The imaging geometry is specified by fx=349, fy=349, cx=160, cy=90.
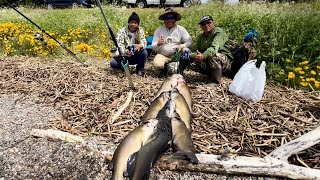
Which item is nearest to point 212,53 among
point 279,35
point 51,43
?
point 279,35

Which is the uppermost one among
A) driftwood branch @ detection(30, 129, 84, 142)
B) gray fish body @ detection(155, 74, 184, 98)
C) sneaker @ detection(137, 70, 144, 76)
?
gray fish body @ detection(155, 74, 184, 98)

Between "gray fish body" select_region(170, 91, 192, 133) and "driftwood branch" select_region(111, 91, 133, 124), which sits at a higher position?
"gray fish body" select_region(170, 91, 192, 133)

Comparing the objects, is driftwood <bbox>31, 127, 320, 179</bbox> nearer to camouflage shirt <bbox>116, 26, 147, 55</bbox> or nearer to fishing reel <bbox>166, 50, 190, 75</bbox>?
fishing reel <bbox>166, 50, 190, 75</bbox>

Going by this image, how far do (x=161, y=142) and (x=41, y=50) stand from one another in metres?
5.61

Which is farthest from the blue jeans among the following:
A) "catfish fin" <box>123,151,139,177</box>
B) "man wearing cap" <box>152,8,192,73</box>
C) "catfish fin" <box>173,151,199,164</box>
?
"catfish fin" <box>123,151,139,177</box>

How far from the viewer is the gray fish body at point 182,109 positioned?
148 inches

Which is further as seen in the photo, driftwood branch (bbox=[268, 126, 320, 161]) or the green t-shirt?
the green t-shirt

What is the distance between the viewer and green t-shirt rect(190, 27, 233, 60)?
516cm

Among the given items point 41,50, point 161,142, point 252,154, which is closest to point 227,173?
point 252,154

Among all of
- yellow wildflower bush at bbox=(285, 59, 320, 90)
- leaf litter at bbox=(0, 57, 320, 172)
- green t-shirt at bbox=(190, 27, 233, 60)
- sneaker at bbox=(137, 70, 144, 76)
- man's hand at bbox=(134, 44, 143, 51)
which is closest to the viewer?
leaf litter at bbox=(0, 57, 320, 172)

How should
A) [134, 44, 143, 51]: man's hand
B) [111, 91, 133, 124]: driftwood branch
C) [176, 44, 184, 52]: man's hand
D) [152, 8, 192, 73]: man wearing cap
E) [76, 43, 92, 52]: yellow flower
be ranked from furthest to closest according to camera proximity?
1. [76, 43, 92, 52]: yellow flower
2. [134, 44, 143, 51]: man's hand
3. [152, 8, 192, 73]: man wearing cap
4. [176, 44, 184, 52]: man's hand
5. [111, 91, 133, 124]: driftwood branch

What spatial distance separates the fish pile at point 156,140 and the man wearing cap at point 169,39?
2.02m

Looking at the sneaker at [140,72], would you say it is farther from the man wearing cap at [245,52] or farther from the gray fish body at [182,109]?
the gray fish body at [182,109]

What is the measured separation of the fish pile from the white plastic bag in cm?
97
